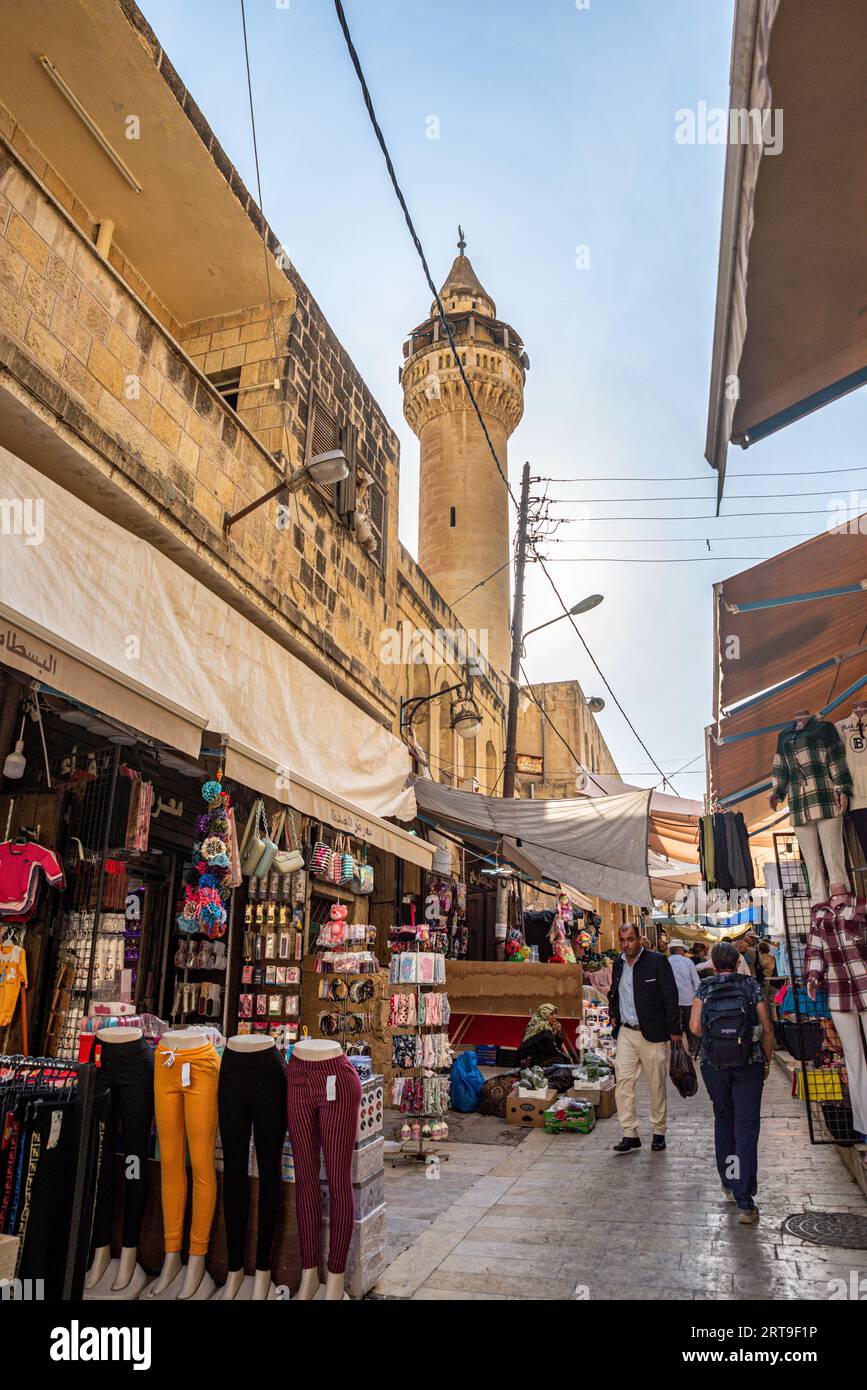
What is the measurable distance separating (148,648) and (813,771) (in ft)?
16.4

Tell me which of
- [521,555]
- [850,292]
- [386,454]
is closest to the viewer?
[850,292]

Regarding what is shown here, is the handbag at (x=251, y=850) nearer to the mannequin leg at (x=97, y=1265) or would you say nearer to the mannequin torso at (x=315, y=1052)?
the mannequin torso at (x=315, y=1052)

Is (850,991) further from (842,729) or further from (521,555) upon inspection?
(521,555)

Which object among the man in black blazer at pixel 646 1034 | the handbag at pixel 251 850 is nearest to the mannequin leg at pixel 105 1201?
the handbag at pixel 251 850

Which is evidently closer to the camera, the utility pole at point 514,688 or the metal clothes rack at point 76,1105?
the metal clothes rack at point 76,1105

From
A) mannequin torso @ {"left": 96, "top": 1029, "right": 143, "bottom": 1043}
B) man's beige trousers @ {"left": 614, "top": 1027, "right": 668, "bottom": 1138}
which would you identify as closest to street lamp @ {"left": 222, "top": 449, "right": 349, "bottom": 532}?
mannequin torso @ {"left": 96, "top": 1029, "right": 143, "bottom": 1043}

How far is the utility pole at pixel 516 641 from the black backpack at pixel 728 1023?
7.99 meters

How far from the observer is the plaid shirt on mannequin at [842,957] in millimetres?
5645

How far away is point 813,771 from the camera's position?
6547 millimetres

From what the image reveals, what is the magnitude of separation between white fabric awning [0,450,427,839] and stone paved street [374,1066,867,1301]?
2.92m

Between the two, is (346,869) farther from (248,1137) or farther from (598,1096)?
(248,1137)
